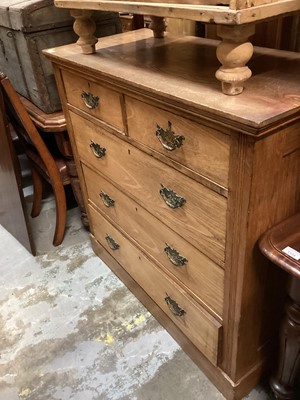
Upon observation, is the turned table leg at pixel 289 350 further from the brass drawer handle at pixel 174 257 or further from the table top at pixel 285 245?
the brass drawer handle at pixel 174 257

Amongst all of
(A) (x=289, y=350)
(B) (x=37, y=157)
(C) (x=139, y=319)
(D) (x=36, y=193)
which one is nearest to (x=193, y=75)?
(A) (x=289, y=350)

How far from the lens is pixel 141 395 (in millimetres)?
1347

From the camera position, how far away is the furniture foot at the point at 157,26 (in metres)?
1.41

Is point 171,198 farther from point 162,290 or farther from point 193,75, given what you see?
point 162,290

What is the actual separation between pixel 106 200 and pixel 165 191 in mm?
498

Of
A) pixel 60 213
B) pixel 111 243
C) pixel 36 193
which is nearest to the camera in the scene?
pixel 111 243

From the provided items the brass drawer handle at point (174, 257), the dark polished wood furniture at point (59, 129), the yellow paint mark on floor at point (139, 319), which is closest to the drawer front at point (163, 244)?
the brass drawer handle at point (174, 257)

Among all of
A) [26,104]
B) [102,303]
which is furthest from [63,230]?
[26,104]

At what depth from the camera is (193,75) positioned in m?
1.04

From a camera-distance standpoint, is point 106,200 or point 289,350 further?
point 106,200

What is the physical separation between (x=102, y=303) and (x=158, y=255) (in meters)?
0.51

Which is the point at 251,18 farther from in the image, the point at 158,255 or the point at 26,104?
the point at 26,104

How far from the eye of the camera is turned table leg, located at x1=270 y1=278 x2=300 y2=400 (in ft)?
3.31

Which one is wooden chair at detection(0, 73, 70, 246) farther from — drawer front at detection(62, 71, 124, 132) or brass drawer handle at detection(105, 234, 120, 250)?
brass drawer handle at detection(105, 234, 120, 250)
